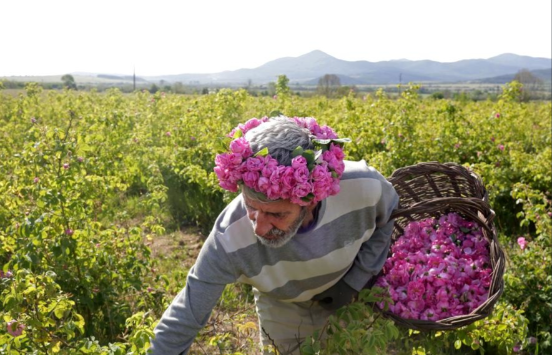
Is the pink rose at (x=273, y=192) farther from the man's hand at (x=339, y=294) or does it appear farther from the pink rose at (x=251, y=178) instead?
the man's hand at (x=339, y=294)

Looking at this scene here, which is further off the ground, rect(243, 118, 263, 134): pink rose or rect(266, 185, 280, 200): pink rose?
rect(243, 118, 263, 134): pink rose

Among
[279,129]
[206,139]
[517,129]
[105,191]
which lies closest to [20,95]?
[206,139]

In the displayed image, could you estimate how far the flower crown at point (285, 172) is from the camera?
5.12 ft

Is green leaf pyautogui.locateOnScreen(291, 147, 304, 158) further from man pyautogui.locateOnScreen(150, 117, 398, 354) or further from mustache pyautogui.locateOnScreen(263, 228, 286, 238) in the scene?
mustache pyautogui.locateOnScreen(263, 228, 286, 238)

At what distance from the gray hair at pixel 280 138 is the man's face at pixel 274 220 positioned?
162 millimetres

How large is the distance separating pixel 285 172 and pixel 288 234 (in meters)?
0.31

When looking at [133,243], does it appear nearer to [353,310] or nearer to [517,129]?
[353,310]

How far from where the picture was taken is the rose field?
5.69ft

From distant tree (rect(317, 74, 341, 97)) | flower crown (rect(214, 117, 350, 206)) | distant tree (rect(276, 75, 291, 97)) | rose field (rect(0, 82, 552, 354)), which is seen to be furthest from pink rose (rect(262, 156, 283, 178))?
distant tree (rect(317, 74, 341, 97))

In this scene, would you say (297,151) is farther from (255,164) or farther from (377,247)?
(377,247)

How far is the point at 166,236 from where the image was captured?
16.6 feet

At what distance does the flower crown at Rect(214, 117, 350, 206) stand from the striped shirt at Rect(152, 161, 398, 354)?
241 mm

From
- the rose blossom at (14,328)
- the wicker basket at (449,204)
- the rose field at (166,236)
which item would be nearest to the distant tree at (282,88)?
the rose field at (166,236)

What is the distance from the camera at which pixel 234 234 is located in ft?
6.05
